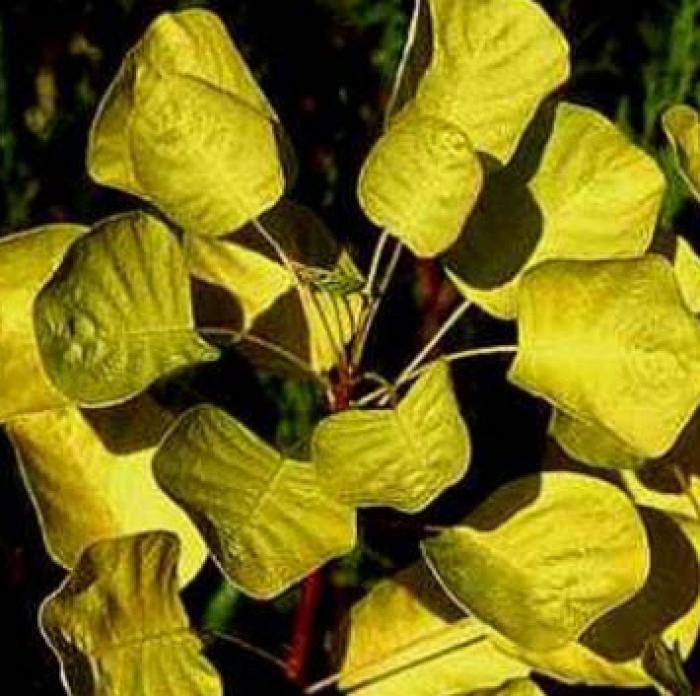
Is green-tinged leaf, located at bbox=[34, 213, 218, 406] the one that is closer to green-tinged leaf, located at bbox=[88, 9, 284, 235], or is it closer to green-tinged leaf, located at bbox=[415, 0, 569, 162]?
green-tinged leaf, located at bbox=[88, 9, 284, 235]

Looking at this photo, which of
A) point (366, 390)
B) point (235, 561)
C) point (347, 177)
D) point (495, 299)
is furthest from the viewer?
point (347, 177)

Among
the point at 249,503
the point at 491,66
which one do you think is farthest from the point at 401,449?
the point at 491,66

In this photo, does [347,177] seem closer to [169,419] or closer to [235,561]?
[169,419]

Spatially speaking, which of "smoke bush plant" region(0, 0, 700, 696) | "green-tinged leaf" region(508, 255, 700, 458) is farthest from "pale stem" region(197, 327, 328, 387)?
"green-tinged leaf" region(508, 255, 700, 458)

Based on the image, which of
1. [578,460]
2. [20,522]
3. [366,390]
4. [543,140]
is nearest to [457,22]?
[543,140]

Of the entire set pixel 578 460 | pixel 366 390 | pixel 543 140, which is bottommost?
pixel 366 390

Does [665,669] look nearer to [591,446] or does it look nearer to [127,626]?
[591,446]

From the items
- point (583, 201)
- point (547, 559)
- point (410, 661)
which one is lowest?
point (410, 661)

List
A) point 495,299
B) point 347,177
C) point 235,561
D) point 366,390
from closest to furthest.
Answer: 1. point 235,561
2. point 495,299
3. point 366,390
4. point 347,177
